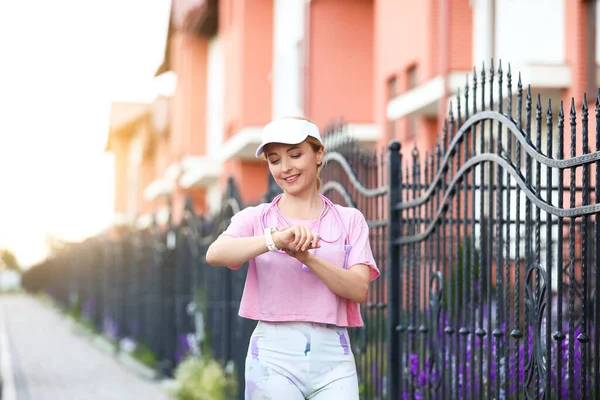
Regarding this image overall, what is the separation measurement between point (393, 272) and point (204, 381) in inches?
196

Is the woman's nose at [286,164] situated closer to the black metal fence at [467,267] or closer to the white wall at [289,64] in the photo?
the black metal fence at [467,267]

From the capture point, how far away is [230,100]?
88.4 feet

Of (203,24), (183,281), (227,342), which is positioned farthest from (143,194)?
(227,342)

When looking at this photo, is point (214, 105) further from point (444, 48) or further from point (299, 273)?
point (299, 273)

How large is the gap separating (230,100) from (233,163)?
5.05 feet

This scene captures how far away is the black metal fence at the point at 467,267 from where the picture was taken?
4516 millimetres

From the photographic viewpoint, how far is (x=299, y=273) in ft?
13.1

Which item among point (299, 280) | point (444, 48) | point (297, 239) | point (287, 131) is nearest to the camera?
point (297, 239)

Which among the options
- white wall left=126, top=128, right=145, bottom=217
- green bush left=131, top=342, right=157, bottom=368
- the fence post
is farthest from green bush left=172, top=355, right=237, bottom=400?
white wall left=126, top=128, right=145, bottom=217

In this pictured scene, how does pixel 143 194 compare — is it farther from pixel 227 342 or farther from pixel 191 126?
pixel 227 342

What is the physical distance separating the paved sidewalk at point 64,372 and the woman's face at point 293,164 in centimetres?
911

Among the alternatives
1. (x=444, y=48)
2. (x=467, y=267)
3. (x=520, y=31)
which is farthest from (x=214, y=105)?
(x=467, y=267)

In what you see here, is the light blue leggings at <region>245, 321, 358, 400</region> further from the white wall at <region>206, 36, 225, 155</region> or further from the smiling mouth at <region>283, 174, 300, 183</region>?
the white wall at <region>206, 36, 225, 155</region>

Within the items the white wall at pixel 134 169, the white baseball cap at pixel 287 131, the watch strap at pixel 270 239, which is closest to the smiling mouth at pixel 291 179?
the white baseball cap at pixel 287 131
